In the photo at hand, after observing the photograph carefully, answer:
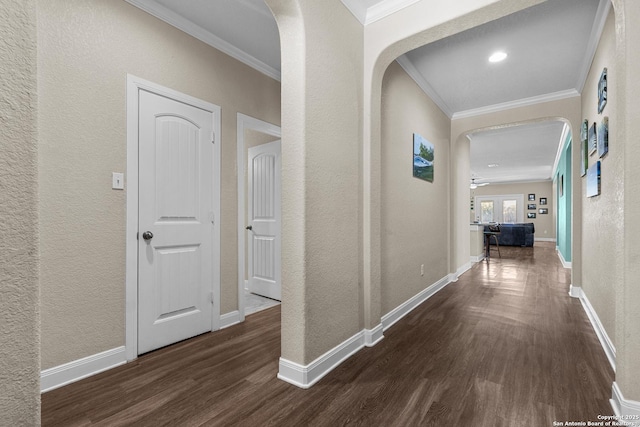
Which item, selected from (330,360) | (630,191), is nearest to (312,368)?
(330,360)

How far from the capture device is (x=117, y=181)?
2.09 metres

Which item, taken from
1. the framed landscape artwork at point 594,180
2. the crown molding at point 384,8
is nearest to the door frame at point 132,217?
the crown molding at point 384,8

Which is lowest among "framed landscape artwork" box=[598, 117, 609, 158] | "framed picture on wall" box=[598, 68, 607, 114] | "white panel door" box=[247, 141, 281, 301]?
"white panel door" box=[247, 141, 281, 301]

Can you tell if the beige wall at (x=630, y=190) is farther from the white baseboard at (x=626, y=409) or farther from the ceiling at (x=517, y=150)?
the ceiling at (x=517, y=150)

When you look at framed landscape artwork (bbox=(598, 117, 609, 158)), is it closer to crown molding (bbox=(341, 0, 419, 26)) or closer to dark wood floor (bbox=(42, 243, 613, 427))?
dark wood floor (bbox=(42, 243, 613, 427))

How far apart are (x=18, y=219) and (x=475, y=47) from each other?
347 centimetres

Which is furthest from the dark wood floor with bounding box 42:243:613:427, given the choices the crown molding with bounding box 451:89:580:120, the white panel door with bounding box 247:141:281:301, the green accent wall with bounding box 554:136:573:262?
the green accent wall with bounding box 554:136:573:262

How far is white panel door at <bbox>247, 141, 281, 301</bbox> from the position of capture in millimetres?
3672

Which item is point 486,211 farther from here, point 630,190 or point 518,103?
point 630,190

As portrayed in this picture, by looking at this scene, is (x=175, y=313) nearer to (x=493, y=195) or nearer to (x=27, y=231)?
(x=27, y=231)

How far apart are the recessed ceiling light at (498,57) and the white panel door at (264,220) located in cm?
237

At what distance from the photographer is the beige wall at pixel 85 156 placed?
1787 millimetres

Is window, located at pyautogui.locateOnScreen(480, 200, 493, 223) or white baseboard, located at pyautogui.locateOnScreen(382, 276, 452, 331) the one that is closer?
white baseboard, located at pyautogui.locateOnScreen(382, 276, 452, 331)

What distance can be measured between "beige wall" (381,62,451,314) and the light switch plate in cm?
207
